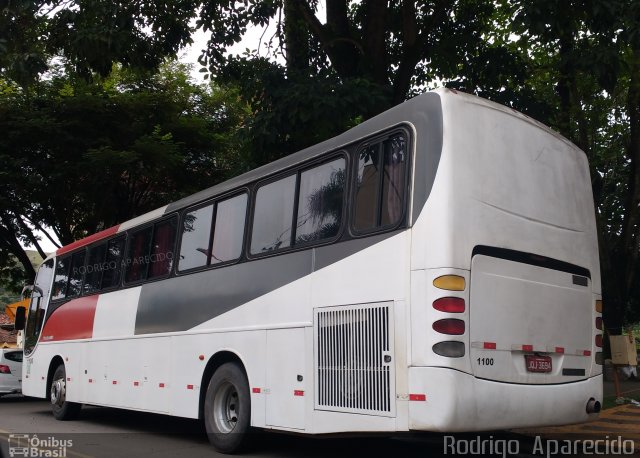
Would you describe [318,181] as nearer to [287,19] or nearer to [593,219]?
[593,219]

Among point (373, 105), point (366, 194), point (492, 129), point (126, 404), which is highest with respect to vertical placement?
point (373, 105)

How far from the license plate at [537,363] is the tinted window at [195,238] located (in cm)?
457

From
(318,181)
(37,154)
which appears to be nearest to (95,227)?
(37,154)

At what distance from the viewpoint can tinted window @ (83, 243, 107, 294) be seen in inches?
512

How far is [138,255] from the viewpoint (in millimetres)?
11828

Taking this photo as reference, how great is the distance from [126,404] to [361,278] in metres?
5.68

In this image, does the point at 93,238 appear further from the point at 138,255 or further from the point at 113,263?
the point at 138,255

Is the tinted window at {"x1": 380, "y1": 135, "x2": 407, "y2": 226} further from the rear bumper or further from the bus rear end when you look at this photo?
the rear bumper

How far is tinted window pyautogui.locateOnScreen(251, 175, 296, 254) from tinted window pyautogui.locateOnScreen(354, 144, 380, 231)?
1.21m

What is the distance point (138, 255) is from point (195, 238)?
1865 mm

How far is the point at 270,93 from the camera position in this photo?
41.3 feet

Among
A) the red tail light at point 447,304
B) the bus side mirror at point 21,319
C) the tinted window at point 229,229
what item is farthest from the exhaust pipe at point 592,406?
the bus side mirror at point 21,319

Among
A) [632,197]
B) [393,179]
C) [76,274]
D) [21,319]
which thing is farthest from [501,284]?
[21,319]

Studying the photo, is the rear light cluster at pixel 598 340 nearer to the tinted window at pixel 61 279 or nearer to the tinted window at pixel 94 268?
the tinted window at pixel 94 268
